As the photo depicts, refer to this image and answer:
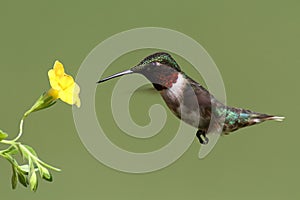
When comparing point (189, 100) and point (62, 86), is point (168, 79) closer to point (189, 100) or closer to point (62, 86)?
point (189, 100)

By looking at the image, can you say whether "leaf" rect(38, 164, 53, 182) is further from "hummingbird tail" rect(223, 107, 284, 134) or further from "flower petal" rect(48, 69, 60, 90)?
"hummingbird tail" rect(223, 107, 284, 134)

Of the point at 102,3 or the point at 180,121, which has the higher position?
the point at 102,3

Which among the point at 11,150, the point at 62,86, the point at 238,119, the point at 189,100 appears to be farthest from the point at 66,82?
the point at 238,119

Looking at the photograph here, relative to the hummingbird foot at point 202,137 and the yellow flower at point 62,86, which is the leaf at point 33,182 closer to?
the yellow flower at point 62,86

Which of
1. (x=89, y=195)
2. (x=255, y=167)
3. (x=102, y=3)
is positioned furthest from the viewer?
(x=102, y=3)

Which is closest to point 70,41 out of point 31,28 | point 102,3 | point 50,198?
point 31,28

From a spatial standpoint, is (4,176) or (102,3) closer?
(4,176)

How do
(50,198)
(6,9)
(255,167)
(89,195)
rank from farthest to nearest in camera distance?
(6,9), (255,167), (89,195), (50,198)

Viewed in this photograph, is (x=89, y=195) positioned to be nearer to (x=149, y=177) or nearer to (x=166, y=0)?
(x=149, y=177)

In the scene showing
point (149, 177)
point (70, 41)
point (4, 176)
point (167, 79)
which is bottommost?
point (167, 79)

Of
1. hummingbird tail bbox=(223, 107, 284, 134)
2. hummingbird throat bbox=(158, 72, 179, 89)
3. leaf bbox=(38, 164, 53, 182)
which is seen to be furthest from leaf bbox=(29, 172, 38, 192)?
hummingbird tail bbox=(223, 107, 284, 134)
